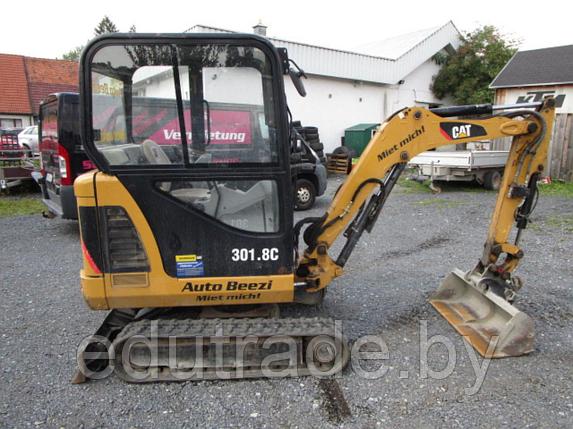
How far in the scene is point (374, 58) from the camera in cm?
1891

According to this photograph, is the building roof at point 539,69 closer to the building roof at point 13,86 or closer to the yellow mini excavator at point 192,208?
the yellow mini excavator at point 192,208

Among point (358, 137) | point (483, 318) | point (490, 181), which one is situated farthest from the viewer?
point (358, 137)

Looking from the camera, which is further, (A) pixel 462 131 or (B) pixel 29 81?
(B) pixel 29 81

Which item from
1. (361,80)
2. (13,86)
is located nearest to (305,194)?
(361,80)

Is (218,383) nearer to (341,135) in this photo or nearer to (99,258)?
(99,258)

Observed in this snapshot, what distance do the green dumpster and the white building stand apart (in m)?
0.68

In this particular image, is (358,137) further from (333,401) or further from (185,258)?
(333,401)

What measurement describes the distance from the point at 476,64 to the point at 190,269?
21.8m

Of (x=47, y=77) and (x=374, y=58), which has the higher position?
(x=47, y=77)

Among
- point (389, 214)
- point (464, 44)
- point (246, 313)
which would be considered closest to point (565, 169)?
point (389, 214)

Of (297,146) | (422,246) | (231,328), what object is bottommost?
(422,246)

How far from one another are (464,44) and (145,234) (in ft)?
73.3

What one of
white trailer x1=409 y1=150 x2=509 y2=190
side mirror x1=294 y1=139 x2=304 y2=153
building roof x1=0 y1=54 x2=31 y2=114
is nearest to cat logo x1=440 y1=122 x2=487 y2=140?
side mirror x1=294 y1=139 x2=304 y2=153

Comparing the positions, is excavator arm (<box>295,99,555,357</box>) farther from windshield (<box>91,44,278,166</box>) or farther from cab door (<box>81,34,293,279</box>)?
windshield (<box>91,44,278,166</box>)
